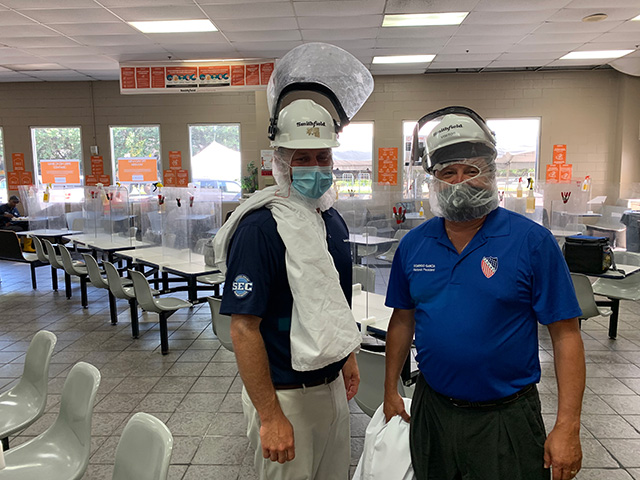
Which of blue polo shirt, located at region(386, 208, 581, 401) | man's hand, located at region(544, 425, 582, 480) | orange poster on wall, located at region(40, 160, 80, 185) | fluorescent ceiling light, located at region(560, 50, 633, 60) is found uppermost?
fluorescent ceiling light, located at region(560, 50, 633, 60)

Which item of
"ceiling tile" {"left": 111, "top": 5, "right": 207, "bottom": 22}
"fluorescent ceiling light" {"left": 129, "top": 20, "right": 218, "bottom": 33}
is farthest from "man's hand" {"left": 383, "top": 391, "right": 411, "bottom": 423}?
"fluorescent ceiling light" {"left": 129, "top": 20, "right": 218, "bottom": 33}

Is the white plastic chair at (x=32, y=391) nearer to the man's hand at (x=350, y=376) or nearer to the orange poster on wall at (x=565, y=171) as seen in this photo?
the man's hand at (x=350, y=376)

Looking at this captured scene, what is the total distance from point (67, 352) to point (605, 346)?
506 cm

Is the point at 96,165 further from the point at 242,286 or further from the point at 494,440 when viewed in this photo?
the point at 494,440

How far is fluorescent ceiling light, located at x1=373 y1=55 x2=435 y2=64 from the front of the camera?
7.80 meters

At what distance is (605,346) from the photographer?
4.33 metres

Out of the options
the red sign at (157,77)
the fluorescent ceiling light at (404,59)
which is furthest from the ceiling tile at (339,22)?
the red sign at (157,77)

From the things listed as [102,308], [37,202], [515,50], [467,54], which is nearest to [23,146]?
[37,202]

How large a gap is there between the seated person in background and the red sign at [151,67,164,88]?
4.24 metres

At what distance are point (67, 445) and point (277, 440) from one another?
116cm

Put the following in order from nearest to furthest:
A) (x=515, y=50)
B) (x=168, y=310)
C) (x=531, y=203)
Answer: (x=168, y=310)
(x=531, y=203)
(x=515, y=50)

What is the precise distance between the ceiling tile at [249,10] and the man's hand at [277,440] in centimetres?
510

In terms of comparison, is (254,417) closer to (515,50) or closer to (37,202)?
(515,50)

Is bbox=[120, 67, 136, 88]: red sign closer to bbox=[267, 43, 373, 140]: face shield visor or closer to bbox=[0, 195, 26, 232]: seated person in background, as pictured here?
bbox=[0, 195, 26, 232]: seated person in background
